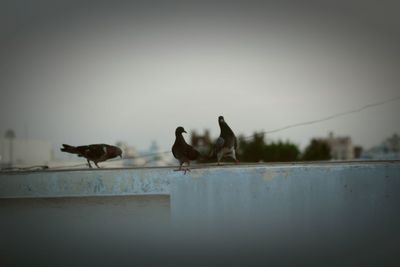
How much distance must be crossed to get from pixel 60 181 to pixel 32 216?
53cm

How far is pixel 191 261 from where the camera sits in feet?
17.5

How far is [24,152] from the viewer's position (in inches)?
1188

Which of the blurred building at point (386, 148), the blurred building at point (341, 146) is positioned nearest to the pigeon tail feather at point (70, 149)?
the blurred building at point (386, 148)

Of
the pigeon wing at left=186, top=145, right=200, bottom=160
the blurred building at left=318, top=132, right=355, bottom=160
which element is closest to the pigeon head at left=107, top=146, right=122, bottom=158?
the pigeon wing at left=186, top=145, right=200, bottom=160

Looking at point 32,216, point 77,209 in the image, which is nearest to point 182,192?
point 77,209

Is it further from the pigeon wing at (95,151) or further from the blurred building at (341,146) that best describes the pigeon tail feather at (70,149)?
the blurred building at (341,146)

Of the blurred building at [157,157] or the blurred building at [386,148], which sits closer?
the blurred building at [157,157]

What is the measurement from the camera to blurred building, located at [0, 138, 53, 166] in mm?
28031

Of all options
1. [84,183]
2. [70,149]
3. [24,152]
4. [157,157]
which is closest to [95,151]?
[70,149]

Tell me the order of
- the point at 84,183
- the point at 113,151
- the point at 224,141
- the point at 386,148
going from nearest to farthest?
the point at 84,183 → the point at 224,141 → the point at 113,151 → the point at 386,148

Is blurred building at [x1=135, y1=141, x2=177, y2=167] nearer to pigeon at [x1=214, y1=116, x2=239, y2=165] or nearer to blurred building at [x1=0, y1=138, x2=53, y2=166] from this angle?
pigeon at [x1=214, y1=116, x2=239, y2=165]

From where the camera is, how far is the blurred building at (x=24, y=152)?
2803 centimetres

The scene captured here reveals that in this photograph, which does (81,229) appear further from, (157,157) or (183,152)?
(157,157)

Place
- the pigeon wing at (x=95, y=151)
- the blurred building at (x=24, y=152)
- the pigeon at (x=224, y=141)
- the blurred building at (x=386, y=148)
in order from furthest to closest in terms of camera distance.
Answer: the blurred building at (x=386, y=148) < the blurred building at (x=24, y=152) < the pigeon wing at (x=95, y=151) < the pigeon at (x=224, y=141)
